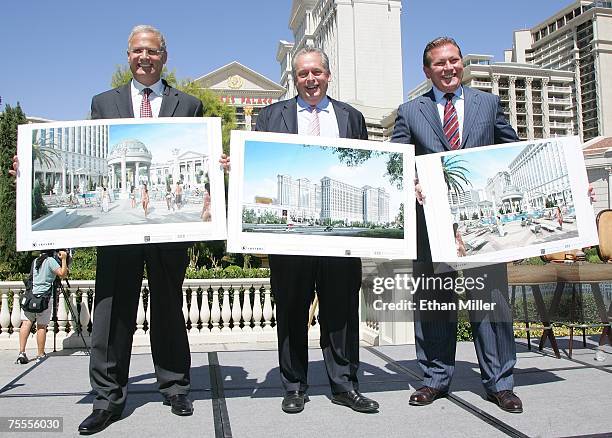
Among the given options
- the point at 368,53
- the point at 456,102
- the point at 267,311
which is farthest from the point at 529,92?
the point at 456,102

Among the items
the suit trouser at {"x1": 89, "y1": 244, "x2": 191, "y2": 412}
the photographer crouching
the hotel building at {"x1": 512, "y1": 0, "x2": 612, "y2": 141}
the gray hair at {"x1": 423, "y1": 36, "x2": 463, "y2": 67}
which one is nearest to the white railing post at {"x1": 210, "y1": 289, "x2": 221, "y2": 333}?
the photographer crouching

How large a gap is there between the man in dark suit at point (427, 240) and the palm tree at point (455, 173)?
0.19 meters

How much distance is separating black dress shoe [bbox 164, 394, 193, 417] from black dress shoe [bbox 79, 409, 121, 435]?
345 mm

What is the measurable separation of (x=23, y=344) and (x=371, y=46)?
8912 cm

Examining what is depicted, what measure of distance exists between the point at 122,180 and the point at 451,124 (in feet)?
7.10

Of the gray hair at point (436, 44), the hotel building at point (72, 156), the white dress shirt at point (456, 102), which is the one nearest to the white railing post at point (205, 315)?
the hotel building at point (72, 156)

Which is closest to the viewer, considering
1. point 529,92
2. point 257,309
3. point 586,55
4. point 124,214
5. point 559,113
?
point 124,214

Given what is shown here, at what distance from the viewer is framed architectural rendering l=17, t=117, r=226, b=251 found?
3447 millimetres

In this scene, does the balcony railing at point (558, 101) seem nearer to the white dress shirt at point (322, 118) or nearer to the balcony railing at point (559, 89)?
the balcony railing at point (559, 89)

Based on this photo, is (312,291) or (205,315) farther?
(205,315)

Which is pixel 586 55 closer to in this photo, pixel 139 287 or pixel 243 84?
pixel 243 84

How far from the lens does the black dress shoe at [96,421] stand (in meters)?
3.17

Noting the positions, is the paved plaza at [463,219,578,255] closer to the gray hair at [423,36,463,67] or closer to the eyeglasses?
the gray hair at [423,36,463,67]

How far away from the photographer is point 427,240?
3971 mm
